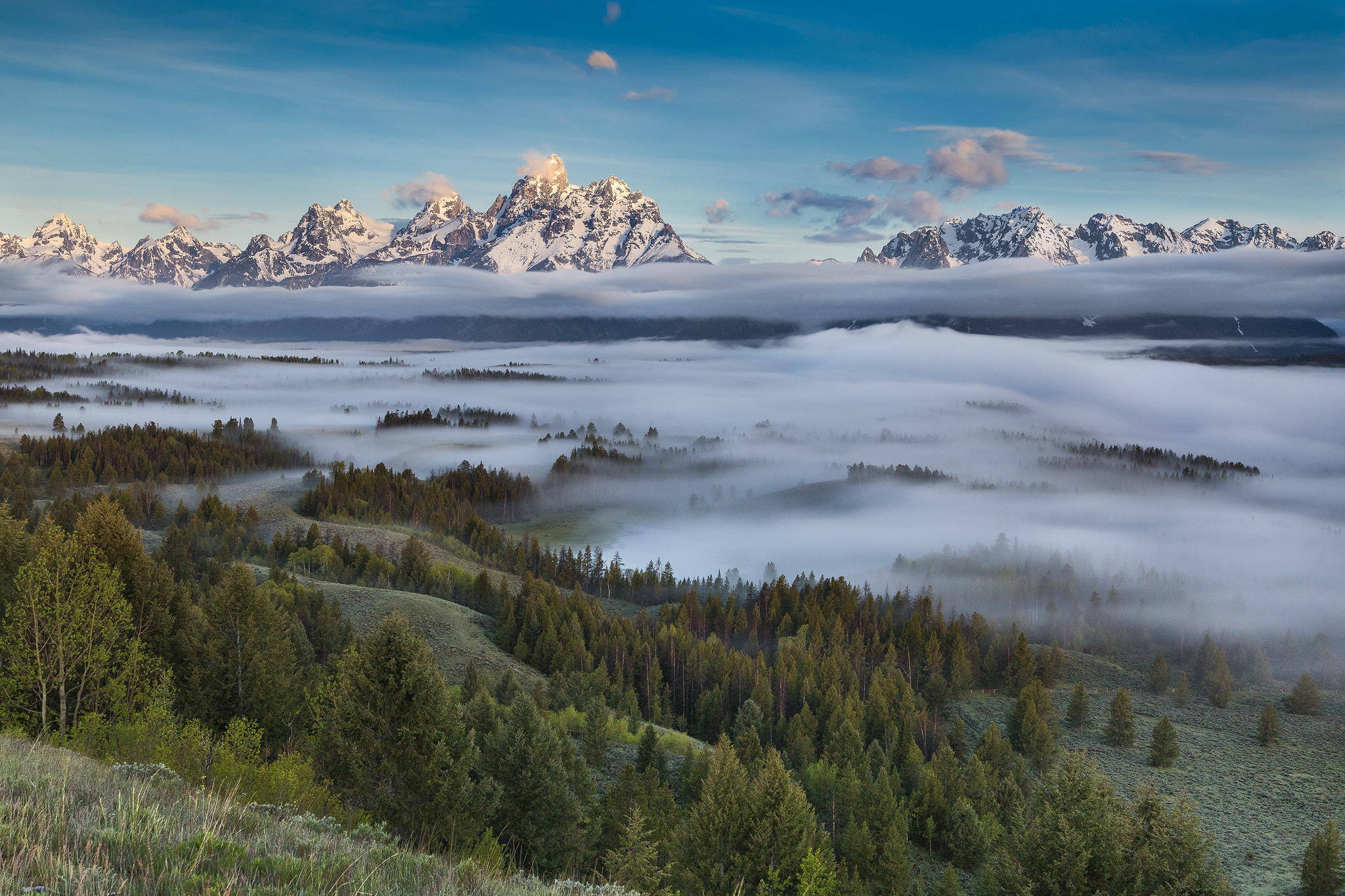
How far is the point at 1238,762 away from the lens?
117312mm

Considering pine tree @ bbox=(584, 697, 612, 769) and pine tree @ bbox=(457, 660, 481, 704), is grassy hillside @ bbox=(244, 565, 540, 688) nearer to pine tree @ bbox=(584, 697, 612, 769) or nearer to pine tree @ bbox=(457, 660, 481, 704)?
pine tree @ bbox=(457, 660, 481, 704)

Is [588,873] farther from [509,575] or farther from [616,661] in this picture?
[509,575]

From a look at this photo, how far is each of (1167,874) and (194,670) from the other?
4941cm

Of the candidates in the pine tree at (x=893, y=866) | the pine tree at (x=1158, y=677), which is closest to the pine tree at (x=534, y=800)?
the pine tree at (x=893, y=866)

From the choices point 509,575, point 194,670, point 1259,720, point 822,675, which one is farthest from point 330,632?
point 1259,720

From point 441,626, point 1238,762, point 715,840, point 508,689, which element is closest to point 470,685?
point 508,689

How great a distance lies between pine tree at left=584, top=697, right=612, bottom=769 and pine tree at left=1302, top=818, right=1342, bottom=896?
6853 cm

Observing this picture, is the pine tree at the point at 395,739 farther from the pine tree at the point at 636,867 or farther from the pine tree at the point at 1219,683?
the pine tree at the point at 1219,683

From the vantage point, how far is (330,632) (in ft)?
273

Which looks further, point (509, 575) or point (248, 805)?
point (509, 575)

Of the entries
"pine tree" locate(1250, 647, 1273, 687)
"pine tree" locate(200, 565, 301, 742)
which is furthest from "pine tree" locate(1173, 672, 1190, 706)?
"pine tree" locate(200, 565, 301, 742)

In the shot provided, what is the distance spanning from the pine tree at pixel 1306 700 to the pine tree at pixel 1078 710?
4700 cm

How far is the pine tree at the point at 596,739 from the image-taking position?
214 feet

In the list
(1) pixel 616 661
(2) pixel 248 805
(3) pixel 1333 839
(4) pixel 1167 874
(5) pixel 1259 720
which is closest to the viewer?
(2) pixel 248 805
